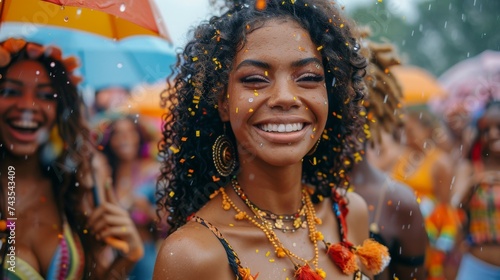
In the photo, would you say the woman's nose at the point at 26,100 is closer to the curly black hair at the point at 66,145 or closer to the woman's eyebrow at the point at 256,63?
the curly black hair at the point at 66,145

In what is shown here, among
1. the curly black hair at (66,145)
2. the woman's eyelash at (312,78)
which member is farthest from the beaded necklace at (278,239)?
the curly black hair at (66,145)

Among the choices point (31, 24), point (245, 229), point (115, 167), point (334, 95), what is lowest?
point (115, 167)

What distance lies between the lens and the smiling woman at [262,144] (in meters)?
2.60

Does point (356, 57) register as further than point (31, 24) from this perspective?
No

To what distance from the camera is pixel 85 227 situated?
380cm

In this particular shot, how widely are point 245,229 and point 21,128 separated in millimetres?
1456

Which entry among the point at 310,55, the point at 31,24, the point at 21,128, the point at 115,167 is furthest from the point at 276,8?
the point at 115,167

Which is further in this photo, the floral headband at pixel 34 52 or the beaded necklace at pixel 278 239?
the floral headband at pixel 34 52

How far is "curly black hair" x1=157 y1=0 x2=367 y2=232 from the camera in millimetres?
2721

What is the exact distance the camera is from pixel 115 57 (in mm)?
4668

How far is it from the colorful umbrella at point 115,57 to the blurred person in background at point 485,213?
250 cm

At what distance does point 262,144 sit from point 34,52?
154cm

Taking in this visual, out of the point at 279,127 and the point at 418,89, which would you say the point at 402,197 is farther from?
the point at 418,89

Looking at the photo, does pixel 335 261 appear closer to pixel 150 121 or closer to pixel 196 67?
pixel 196 67
